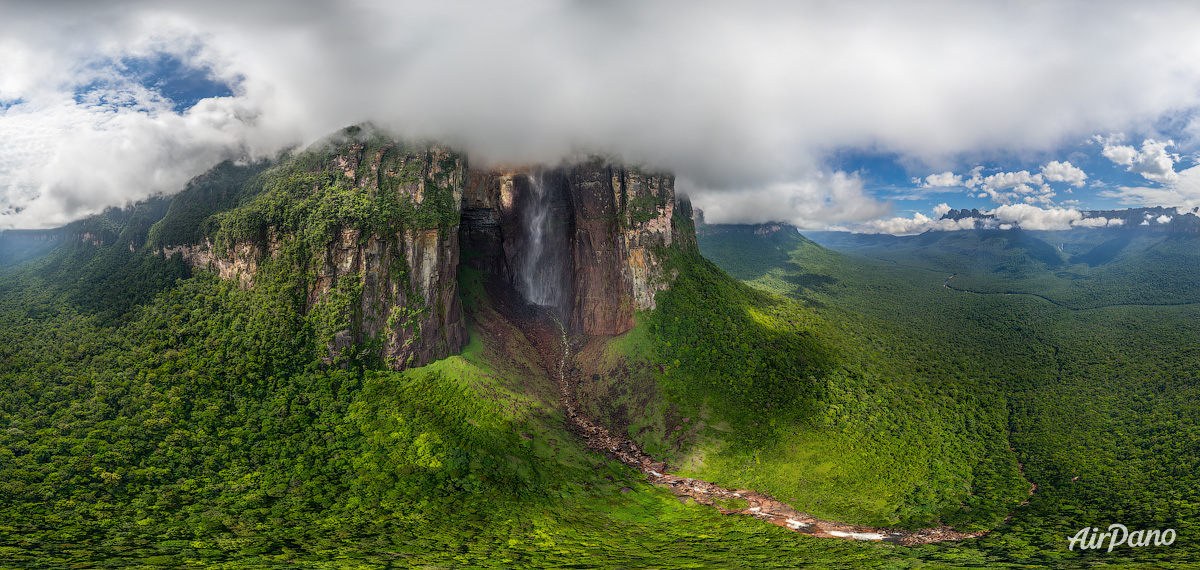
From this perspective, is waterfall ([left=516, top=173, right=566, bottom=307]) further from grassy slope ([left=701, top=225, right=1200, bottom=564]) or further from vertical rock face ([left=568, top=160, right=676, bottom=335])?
grassy slope ([left=701, top=225, right=1200, bottom=564])

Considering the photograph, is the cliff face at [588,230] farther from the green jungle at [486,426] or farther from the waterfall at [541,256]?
the green jungle at [486,426]

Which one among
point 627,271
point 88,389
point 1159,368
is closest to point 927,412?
point 1159,368

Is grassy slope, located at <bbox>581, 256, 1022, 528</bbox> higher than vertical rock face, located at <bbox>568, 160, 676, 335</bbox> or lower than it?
lower

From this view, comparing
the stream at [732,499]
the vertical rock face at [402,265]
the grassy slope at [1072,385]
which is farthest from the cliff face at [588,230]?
the grassy slope at [1072,385]

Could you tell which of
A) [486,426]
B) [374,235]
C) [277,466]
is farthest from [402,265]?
[277,466]

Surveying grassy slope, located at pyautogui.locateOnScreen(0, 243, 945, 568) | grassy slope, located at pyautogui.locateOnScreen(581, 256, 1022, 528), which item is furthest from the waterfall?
grassy slope, located at pyautogui.locateOnScreen(0, 243, 945, 568)

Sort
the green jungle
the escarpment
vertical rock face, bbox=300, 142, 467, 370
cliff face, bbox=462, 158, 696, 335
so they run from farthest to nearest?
cliff face, bbox=462, 158, 696, 335, vertical rock face, bbox=300, 142, 467, 370, the escarpment, the green jungle
